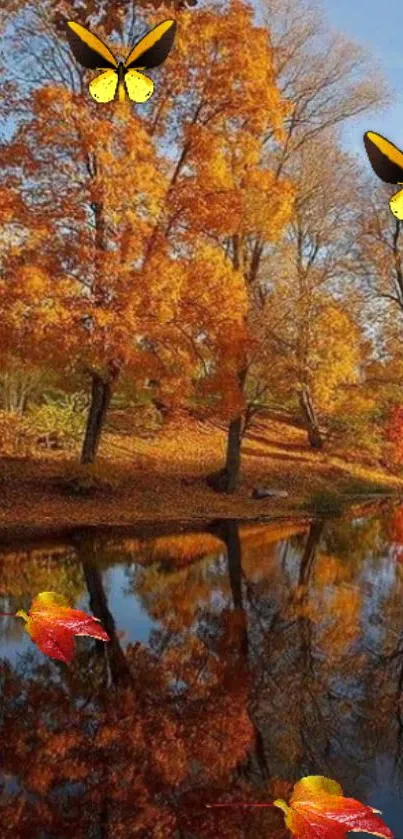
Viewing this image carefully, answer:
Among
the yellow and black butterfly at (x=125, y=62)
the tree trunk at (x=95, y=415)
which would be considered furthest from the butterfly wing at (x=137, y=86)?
the tree trunk at (x=95, y=415)

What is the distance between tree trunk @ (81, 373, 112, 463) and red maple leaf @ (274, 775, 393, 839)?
10.3 metres

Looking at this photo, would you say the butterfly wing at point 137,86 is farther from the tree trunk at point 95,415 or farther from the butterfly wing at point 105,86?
the tree trunk at point 95,415

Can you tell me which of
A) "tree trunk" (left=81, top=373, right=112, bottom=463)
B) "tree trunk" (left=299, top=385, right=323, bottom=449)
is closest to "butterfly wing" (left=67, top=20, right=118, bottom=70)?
"tree trunk" (left=81, top=373, right=112, bottom=463)

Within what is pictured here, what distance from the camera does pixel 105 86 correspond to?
5.41 ft

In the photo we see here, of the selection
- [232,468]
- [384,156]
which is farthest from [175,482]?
[384,156]

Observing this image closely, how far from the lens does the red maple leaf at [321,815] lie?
1.97m

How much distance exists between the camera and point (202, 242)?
1138cm

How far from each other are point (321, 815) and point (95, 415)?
10.7 meters

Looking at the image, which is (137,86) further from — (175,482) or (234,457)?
(234,457)

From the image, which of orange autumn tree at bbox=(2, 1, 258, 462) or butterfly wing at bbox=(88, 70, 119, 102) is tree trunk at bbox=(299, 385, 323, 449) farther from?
butterfly wing at bbox=(88, 70, 119, 102)

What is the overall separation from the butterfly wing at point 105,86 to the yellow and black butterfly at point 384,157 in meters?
0.71

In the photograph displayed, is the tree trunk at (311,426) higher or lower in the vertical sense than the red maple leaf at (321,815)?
higher

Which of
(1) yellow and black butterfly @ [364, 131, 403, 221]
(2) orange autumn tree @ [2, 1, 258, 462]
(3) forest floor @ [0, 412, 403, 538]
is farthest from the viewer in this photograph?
(3) forest floor @ [0, 412, 403, 538]

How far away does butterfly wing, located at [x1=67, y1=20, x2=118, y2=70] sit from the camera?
1512mm
